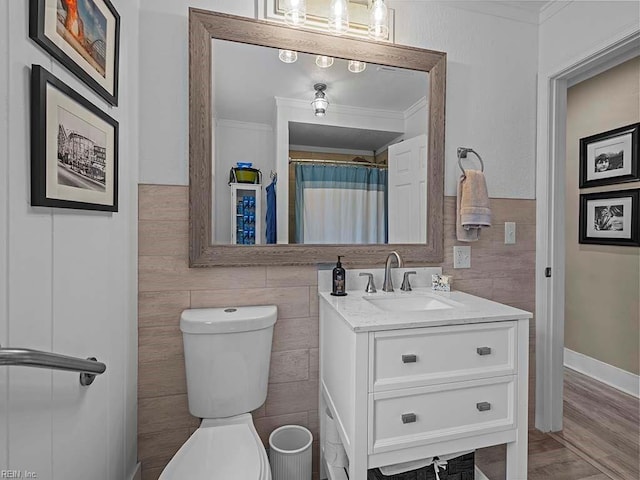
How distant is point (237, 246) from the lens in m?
1.53

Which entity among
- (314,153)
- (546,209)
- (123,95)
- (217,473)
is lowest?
(217,473)

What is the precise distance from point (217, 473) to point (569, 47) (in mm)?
2509

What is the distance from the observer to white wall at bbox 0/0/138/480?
731 millimetres

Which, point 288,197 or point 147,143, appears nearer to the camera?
point 147,143

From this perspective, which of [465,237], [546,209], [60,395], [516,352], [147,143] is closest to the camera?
[60,395]

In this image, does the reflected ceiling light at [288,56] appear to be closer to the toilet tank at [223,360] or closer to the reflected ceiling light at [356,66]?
the reflected ceiling light at [356,66]

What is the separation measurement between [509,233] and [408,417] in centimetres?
124

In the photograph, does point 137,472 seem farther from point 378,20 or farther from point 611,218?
point 611,218

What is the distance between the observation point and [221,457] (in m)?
1.15

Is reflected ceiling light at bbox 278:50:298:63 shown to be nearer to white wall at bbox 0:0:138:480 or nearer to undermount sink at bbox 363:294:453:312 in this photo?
white wall at bbox 0:0:138:480

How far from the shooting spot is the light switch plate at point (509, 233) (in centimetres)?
189

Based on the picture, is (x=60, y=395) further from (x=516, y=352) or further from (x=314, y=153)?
(x=516, y=352)

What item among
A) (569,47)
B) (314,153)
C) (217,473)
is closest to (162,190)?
(314,153)

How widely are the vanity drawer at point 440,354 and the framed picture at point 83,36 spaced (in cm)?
122
